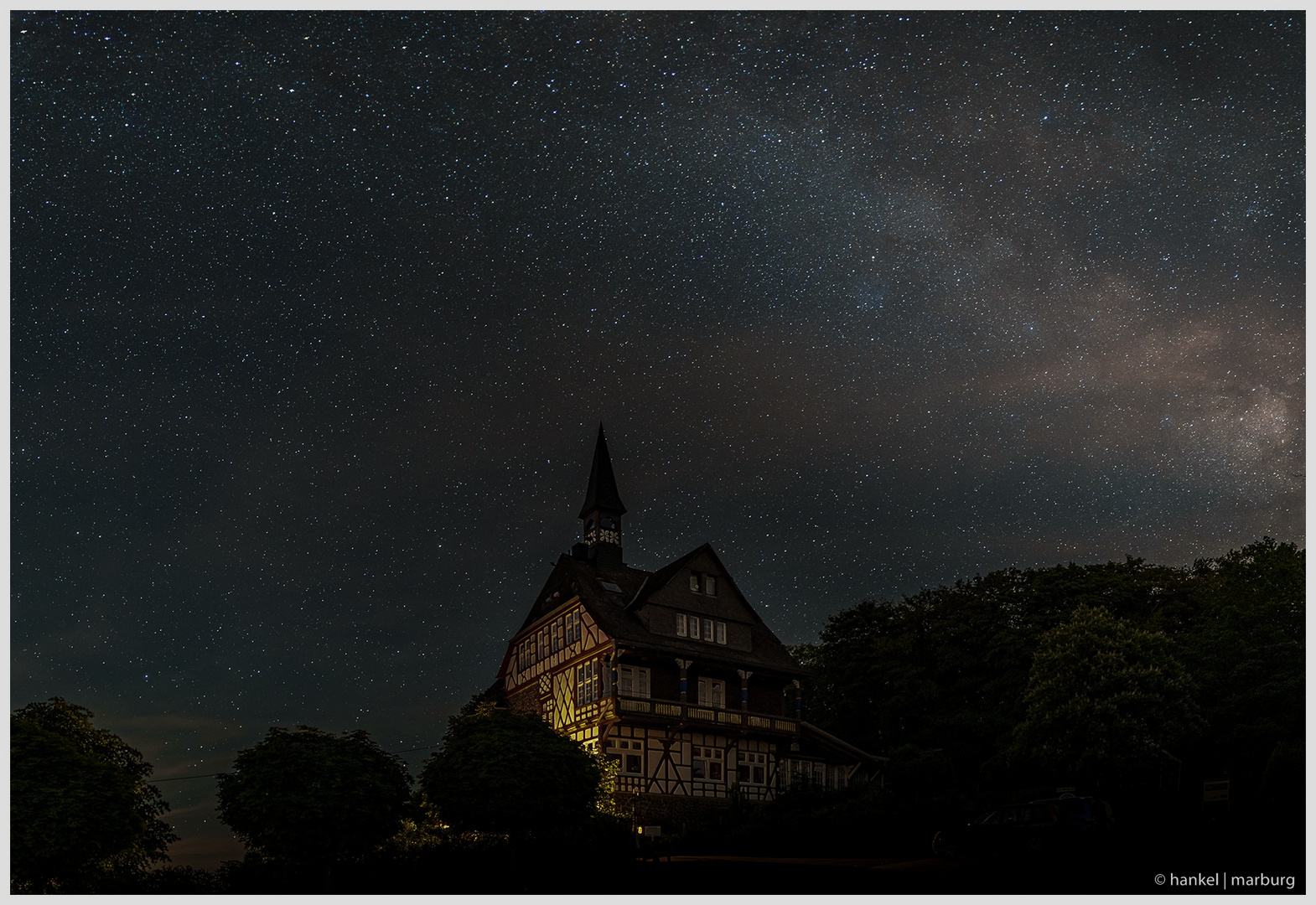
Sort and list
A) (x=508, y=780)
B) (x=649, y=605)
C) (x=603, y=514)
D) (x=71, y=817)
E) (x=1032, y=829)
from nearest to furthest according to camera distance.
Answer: (x=71, y=817) → (x=1032, y=829) → (x=508, y=780) → (x=649, y=605) → (x=603, y=514)

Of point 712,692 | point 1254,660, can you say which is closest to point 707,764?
point 712,692

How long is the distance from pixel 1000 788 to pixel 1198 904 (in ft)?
106

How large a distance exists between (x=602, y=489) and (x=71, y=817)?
3449 centimetres

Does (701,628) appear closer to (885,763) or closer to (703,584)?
(703,584)

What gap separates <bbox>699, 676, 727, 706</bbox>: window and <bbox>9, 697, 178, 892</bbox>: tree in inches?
1069

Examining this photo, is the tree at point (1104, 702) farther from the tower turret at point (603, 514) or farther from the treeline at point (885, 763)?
the tower turret at point (603, 514)

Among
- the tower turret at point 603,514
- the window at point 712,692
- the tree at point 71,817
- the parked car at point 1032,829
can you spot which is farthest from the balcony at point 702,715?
the tree at point 71,817

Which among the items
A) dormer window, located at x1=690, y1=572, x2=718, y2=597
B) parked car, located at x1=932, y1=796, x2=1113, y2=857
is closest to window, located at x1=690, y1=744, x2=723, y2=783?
dormer window, located at x1=690, y1=572, x2=718, y2=597

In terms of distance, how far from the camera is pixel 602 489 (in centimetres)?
5538

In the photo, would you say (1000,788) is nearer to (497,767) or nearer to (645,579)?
(645,579)

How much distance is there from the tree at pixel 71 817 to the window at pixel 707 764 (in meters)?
25.7

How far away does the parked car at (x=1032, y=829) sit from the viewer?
90.5ft

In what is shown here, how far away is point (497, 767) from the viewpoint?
3167cm

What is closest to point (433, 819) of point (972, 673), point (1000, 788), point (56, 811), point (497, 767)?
point (497, 767)
